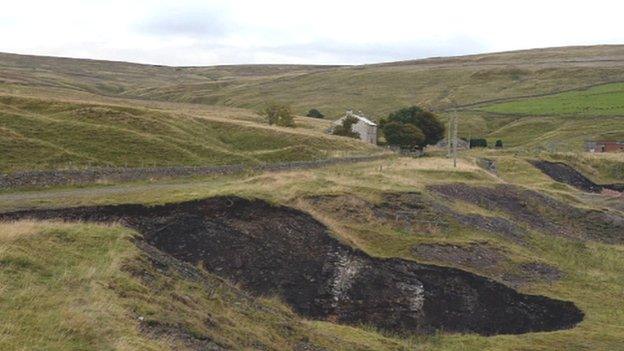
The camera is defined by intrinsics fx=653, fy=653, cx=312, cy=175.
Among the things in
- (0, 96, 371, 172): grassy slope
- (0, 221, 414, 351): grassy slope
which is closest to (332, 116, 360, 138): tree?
(0, 96, 371, 172): grassy slope

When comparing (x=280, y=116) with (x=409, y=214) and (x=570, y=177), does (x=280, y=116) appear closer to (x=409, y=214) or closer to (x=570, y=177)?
(x=570, y=177)

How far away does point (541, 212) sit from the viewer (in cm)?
5134

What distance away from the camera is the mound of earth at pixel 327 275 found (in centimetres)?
3044

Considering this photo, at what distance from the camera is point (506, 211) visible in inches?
1925

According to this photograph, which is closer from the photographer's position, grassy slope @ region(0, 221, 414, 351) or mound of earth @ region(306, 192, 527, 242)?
grassy slope @ region(0, 221, 414, 351)

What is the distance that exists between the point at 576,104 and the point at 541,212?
113 m

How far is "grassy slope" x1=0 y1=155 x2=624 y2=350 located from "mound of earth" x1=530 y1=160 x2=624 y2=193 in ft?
122

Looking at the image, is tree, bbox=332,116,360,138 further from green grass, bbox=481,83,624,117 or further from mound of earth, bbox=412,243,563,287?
mound of earth, bbox=412,243,563,287

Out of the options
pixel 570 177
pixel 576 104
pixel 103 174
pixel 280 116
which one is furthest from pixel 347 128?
pixel 576 104

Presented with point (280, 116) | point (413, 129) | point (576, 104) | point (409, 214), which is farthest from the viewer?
point (576, 104)

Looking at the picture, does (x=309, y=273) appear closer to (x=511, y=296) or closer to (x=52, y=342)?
(x=511, y=296)

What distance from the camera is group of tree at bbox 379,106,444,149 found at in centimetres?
9444

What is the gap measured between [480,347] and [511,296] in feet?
26.2

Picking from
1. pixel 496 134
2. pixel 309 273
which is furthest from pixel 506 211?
pixel 496 134
